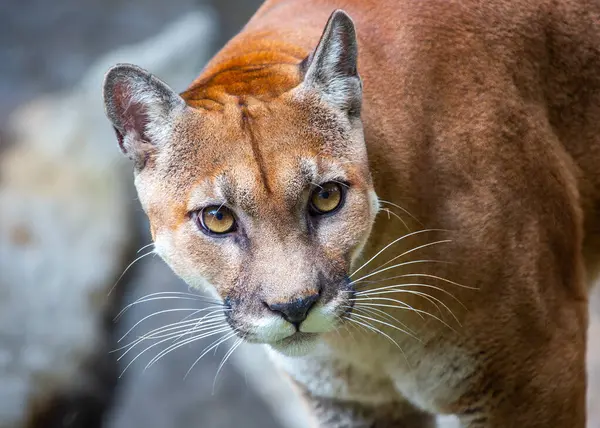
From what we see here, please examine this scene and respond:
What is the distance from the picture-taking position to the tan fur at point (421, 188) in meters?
2.49

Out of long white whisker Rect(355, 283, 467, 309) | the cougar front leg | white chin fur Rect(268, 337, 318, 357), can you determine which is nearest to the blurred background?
the cougar front leg

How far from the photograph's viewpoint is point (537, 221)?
2902 millimetres

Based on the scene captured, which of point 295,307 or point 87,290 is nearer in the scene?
point 295,307

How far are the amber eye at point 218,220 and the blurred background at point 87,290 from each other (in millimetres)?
2923

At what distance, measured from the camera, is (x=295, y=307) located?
2346mm

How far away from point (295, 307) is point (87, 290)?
416 centimetres

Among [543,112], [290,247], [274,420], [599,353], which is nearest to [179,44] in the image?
[274,420]

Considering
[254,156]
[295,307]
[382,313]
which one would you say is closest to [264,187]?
[254,156]

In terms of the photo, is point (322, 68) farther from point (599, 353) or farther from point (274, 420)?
point (274, 420)

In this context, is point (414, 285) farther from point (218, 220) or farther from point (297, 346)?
point (218, 220)

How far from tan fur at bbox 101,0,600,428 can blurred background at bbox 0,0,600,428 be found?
210cm

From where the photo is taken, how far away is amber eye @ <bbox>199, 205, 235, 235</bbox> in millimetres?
2484

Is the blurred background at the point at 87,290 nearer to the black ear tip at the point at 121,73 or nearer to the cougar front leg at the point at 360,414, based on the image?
the cougar front leg at the point at 360,414

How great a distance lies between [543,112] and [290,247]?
1150 millimetres
